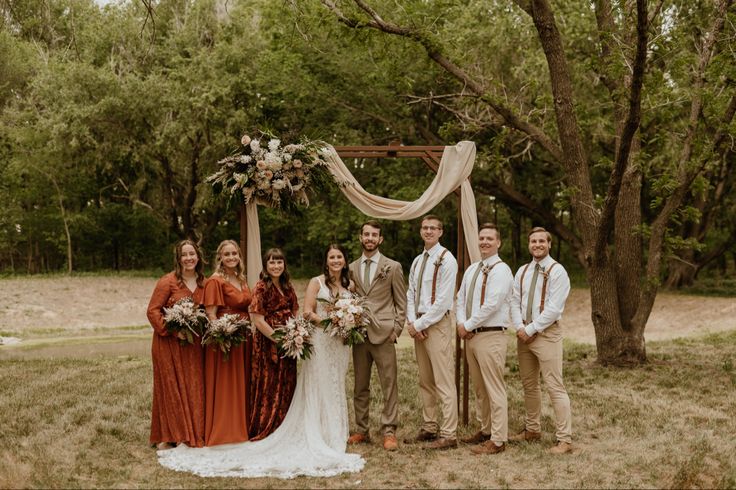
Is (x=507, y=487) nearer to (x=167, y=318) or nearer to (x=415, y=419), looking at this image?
(x=415, y=419)

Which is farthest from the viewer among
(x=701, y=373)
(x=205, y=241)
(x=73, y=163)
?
(x=205, y=241)

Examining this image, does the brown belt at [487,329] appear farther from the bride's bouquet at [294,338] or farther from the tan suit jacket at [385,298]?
the bride's bouquet at [294,338]

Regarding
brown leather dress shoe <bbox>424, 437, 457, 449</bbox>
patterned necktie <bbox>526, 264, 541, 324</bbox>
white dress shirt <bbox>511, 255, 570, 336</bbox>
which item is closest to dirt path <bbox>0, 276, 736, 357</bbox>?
brown leather dress shoe <bbox>424, 437, 457, 449</bbox>

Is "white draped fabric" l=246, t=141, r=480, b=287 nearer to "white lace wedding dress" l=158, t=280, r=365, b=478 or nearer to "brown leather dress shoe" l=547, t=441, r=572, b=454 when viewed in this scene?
"white lace wedding dress" l=158, t=280, r=365, b=478

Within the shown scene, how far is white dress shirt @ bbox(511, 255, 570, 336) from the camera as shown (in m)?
6.30

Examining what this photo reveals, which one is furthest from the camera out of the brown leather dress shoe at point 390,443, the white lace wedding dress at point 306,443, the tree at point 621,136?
the tree at point 621,136

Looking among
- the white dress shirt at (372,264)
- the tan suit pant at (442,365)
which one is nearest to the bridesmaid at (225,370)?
the white dress shirt at (372,264)

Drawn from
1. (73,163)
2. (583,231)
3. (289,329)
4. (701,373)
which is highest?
(73,163)

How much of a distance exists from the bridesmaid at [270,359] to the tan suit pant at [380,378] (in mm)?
666

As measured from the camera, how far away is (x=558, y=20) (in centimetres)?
1559

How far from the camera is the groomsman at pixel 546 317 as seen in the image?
20.8 feet

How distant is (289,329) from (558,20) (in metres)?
11.9

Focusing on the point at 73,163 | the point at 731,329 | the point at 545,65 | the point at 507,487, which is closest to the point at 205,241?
the point at 73,163

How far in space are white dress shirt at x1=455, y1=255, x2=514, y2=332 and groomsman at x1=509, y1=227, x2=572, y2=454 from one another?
14cm
